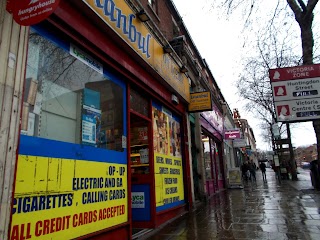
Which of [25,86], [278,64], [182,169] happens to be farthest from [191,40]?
[25,86]

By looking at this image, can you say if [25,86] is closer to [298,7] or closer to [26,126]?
[26,126]

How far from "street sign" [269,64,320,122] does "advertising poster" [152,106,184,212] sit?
365cm

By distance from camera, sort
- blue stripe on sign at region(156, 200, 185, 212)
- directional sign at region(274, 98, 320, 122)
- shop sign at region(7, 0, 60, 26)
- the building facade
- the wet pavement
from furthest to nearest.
Answer: directional sign at region(274, 98, 320, 122)
blue stripe on sign at region(156, 200, 185, 212)
the wet pavement
the building facade
shop sign at region(7, 0, 60, 26)

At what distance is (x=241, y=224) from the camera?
6.46 metres

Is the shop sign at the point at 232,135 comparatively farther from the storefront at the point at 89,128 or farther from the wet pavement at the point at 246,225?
the storefront at the point at 89,128

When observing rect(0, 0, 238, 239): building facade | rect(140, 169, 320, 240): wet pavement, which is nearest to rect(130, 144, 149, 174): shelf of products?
rect(0, 0, 238, 239): building facade

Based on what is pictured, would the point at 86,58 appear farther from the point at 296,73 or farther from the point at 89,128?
the point at 296,73

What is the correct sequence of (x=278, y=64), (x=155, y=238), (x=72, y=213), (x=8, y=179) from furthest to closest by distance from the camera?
(x=278, y=64)
(x=155, y=238)
(x=72, y=213)
(x=8, y=179)

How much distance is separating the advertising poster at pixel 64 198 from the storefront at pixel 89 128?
0.01 metres

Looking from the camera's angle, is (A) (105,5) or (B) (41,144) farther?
(A) (105,5)

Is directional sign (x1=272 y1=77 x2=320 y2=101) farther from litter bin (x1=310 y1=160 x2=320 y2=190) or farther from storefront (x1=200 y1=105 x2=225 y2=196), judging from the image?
litter bin (x1=310 y1=160 x2=320 y2=190)

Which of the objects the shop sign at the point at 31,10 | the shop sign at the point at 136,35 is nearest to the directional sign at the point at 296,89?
the shop sign at the point at 136,35

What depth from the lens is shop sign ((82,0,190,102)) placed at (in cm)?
482

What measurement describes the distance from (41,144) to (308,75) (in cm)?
879
